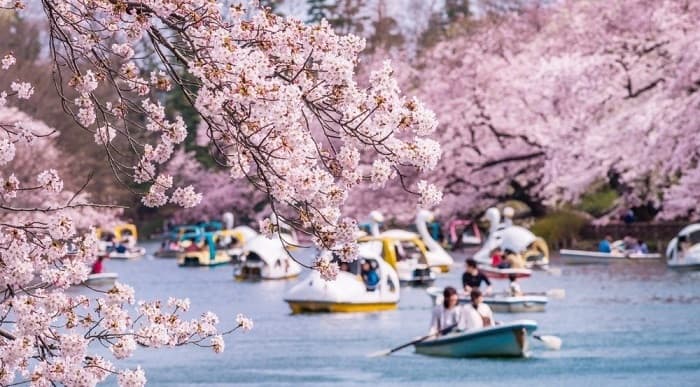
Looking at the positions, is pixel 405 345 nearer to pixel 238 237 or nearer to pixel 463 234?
pixel 463 234

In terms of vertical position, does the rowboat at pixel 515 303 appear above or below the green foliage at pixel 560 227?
below

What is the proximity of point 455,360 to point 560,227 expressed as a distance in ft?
104

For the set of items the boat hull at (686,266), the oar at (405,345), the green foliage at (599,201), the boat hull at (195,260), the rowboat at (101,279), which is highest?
the green foliage at (599,201)

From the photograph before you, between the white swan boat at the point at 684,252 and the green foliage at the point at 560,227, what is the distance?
11433mm

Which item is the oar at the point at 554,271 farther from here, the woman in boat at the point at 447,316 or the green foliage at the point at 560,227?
the woman in boat at the point at 447,316

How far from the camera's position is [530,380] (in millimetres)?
23453

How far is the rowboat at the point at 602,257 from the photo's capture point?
158 feet

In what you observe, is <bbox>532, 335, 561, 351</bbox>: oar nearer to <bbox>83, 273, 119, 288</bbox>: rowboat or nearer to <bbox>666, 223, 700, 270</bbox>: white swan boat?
<bbox>666, 223, 700, 270</bbox>: white swan boat

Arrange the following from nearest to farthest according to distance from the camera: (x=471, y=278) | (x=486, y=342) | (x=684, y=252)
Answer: (x=486, y=342) → (x=471, y=278) → (x=684, y=252)

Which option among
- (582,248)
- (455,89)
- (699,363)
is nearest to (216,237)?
(455,89)

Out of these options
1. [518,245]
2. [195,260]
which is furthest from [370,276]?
[195,260]

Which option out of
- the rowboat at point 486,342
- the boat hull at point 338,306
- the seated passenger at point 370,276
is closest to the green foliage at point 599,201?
the seated passenger at point 370,276

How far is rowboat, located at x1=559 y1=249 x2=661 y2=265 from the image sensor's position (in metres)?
48.2

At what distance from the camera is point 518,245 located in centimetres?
4769
